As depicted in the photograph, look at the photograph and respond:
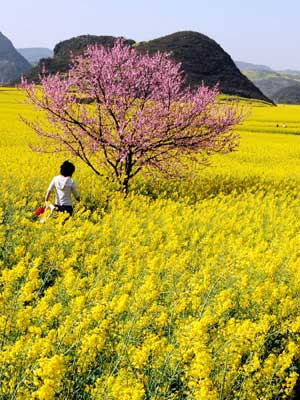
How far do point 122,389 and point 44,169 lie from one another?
10612 mm

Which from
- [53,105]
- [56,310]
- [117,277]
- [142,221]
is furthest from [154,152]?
[56,310]

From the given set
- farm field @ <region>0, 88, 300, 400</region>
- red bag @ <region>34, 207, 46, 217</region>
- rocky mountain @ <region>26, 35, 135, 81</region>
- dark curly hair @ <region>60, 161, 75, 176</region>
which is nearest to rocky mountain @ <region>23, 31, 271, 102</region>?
rocky mountain @ <region>26, 35, 135, 81</region>

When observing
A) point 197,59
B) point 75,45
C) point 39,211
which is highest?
point 75,45

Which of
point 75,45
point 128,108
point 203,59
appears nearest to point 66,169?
point 128,108

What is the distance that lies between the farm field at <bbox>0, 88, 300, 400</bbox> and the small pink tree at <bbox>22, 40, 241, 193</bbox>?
109 cm

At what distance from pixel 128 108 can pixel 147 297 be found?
829 centimetres

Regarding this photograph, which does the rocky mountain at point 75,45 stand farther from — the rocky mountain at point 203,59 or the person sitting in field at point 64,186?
the person sitting in field at point 64,186

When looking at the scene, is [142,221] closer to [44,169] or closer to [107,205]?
[107,205]

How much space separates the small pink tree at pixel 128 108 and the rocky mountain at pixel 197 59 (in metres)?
74.8

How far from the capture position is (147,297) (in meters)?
4.69

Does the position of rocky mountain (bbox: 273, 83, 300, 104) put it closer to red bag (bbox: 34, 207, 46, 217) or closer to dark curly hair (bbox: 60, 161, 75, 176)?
dark curly hair (bbox: 60, 161, 75, 176)

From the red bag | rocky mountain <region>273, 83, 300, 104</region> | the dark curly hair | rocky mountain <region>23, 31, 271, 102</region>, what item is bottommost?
rocky mountain <region>273, 83, 300, 104</region>

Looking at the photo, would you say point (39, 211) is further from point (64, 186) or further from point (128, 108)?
point (128, 108)

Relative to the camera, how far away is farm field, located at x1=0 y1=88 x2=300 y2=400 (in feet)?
11.8
